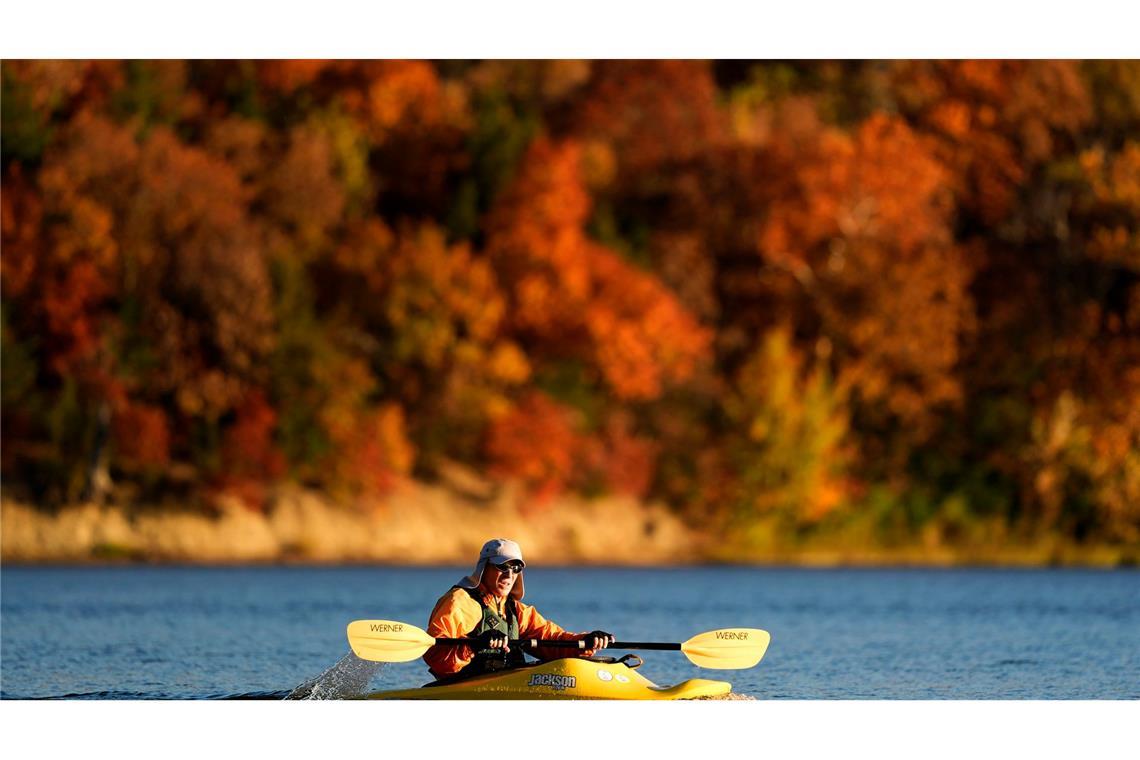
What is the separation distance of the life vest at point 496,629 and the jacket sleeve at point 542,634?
0.10 metres

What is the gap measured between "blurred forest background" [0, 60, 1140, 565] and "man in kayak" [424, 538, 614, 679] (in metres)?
28.6

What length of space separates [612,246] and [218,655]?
1233 inches

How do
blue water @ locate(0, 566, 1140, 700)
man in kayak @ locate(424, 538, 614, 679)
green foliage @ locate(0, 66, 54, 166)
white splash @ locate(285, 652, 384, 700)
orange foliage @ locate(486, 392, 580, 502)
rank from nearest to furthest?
man in kayak @ locate(424, 538, 614, 679) < white splash @ locate(285, 652, 384, 700) < blue water @ locate(0, 566, 1140, 700) < green foliage @ locate(0, 66, 54, 166) < orange foliage @ locate(486, 392, 580, 502)

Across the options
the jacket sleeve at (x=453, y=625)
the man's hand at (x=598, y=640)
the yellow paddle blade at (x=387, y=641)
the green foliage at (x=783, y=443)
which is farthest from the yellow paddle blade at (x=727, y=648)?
the green foliage at (x=783, y=443)

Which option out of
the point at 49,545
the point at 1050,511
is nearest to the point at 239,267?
the point at 49,545

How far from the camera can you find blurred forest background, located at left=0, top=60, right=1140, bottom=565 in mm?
47719

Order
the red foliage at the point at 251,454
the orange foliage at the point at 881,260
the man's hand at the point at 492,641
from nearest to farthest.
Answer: the man's hand at the point at 492,641 → the red foliage at the point at 251,454 → the orange foliage at the point at 881,260

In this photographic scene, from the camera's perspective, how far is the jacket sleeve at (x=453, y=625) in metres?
19.2

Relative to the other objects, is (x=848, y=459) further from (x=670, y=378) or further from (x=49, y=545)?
(x=49, y=545)

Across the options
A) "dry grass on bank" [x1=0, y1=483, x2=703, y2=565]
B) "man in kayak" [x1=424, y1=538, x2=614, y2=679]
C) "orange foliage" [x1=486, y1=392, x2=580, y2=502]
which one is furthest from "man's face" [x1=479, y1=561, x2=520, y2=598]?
"orange foliage" [x1=486, y1=392, x2=580, y2=502]

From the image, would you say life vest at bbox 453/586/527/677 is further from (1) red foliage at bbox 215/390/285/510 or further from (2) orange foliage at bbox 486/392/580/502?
(2) orange foliage at bbox 486/392/580/502

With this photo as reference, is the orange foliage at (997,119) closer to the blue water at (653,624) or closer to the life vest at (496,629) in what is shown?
the blue water at (653,624)

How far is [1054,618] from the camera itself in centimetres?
3127

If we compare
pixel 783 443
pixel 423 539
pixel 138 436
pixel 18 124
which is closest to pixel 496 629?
pixel 138 436
